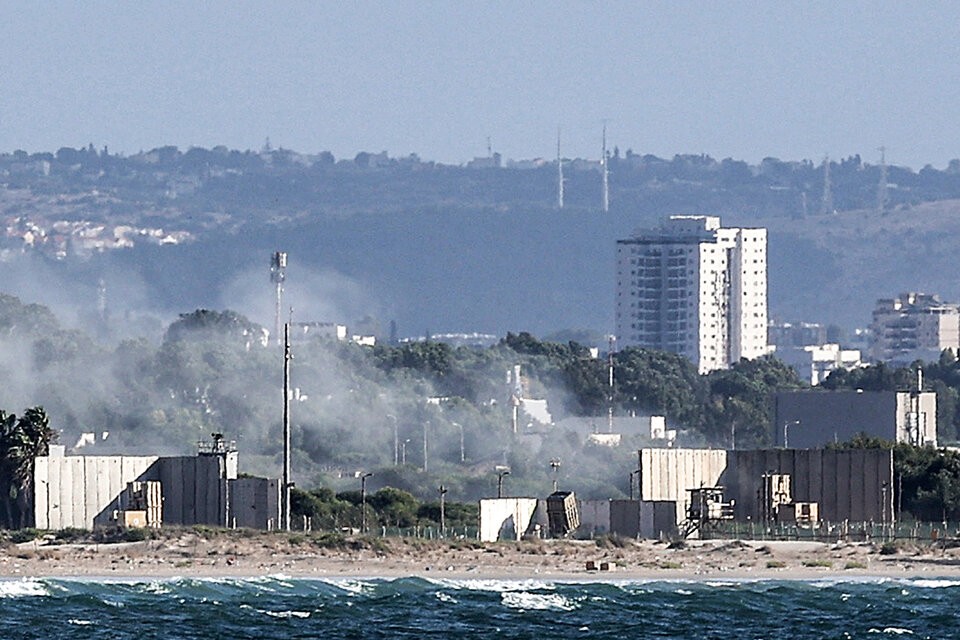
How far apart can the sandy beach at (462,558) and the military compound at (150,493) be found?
5.51 meters

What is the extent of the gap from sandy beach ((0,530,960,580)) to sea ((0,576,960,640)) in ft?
4.96

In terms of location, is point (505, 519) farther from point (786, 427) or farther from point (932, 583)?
point (786, 427)

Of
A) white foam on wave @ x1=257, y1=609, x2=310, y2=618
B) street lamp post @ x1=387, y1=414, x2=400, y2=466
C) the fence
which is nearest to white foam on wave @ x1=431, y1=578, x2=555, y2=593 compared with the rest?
white foam on wave @ x1=257, y1=609, x2=310, y2=618

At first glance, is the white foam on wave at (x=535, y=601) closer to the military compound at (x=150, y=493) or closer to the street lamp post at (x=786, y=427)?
the military compound at (x=150, y=493)

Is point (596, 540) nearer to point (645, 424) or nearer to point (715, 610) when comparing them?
point (715, 610)

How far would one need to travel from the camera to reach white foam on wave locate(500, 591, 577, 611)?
246ft

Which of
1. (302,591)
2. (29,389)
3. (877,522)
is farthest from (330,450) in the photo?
(302,591)

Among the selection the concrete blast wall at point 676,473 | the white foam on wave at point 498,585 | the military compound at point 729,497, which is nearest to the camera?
the white foam on wave at point 498,585

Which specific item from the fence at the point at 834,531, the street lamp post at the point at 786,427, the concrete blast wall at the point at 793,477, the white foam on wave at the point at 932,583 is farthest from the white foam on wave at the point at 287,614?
the street lamp post at the point at 786,427

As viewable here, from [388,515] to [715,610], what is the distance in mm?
30752

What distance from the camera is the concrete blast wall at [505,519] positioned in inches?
3602

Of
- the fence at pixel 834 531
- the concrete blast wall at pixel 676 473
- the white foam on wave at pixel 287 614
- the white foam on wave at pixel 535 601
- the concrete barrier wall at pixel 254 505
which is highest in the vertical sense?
the concrete blast wall at pixel 676 473

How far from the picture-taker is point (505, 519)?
92.9 meters

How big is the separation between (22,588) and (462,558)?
1265cm
